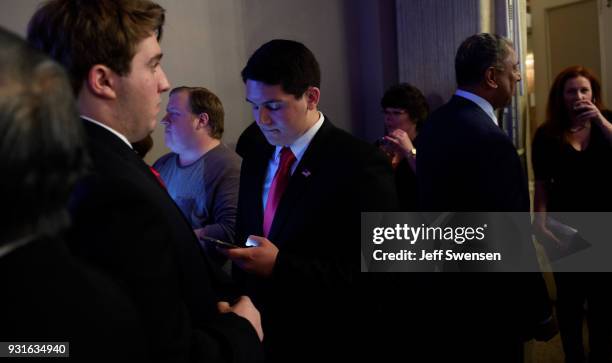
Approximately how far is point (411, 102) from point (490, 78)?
107 centimetres

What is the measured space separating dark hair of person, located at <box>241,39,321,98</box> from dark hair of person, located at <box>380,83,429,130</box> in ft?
4.84

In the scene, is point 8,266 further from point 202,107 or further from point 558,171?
point 558,171

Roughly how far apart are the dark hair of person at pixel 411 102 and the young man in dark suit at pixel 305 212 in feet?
4.76

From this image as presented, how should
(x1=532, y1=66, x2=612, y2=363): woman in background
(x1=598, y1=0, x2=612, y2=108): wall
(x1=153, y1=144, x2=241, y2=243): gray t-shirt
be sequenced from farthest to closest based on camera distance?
(x1=598, y1=0, x2=612, y2=108): wall
(x1=532, y1=66, x2=612, y2=363): woman in background
(x1=153, y1=144, x2=241, y2=243): gray t-shirt

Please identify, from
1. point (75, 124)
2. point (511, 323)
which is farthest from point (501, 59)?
point (75, 124)

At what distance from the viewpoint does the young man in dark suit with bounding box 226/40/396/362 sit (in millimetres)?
1662

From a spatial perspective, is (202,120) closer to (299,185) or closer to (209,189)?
(209,189)

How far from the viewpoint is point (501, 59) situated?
2146mm

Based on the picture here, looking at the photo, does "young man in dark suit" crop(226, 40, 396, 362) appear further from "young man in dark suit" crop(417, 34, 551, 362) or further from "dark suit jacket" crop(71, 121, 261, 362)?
"dark suit jacket" crop(71, 121, 261, 362)

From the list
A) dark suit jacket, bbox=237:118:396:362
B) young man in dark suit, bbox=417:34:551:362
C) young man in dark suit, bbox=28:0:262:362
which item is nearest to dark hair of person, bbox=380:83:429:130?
young man in dark suit, bbox=417:34:551:362

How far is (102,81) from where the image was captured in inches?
39.9

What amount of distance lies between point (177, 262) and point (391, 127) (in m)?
2.44

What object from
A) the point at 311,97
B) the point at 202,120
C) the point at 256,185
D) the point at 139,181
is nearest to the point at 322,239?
the point at 256,185

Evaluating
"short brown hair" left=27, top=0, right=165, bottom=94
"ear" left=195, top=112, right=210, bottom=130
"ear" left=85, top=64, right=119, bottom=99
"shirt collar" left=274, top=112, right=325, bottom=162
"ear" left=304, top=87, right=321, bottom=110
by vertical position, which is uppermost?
"short brown hair" left=27, top=0, right=165, bottom=94
